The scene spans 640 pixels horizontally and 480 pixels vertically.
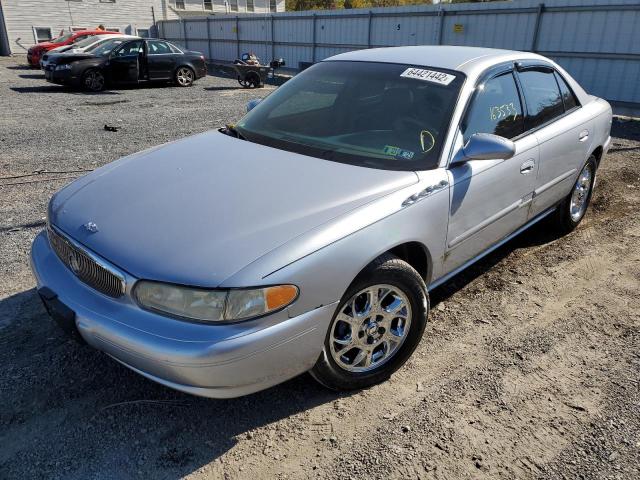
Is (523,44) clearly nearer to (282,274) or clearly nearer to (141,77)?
(141,77)

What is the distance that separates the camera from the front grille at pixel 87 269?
2.35m

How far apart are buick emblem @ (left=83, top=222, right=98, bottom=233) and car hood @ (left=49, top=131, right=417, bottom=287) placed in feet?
0.04

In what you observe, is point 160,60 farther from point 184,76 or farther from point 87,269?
point 87,269

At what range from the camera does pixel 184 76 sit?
54.9 feet

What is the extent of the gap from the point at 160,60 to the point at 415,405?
50.9 feet

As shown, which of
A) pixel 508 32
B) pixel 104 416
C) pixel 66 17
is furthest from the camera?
pixel 66 17

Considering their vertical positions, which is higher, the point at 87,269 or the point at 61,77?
the point at 87,269

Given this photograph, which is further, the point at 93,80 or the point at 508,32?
the point at 93,80

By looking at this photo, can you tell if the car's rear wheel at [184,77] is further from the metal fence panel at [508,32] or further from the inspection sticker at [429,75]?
the inspection sticker at [429,75]

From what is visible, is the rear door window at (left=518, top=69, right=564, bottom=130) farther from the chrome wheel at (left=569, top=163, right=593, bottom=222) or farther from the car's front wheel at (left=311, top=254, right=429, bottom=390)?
the car's front wheel at (left=311, top=254, right=429, bottom=390)

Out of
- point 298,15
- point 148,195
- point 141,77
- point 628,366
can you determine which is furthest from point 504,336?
point 298,15

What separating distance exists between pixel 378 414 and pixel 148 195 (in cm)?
166

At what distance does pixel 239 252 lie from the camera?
7.40ft

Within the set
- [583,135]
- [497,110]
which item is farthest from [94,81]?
[497,110]
